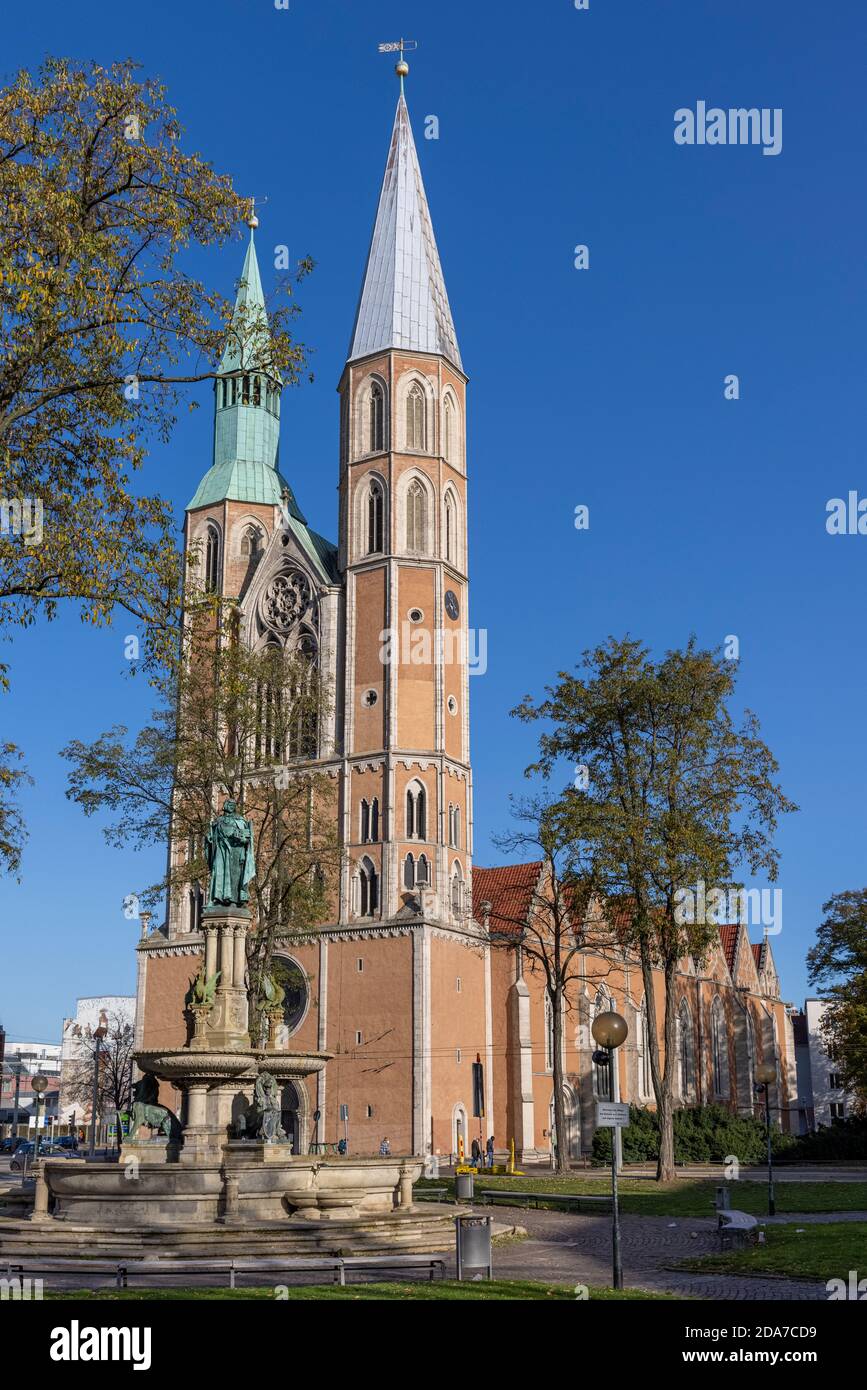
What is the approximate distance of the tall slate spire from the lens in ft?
220

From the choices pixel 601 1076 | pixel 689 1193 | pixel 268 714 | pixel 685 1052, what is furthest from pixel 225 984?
pixel 685 1052

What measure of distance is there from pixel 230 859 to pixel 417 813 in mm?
33242

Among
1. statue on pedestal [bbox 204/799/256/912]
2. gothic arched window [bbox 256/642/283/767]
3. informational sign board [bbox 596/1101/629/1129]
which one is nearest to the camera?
informational sign board [bbox 596/1101/629/1129]

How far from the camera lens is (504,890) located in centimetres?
6862

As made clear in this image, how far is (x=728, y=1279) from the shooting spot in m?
16.9

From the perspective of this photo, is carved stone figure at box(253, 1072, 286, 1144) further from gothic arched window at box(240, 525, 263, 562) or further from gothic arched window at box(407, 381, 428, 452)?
gothic arched window at box(240, 525, 263, 562)

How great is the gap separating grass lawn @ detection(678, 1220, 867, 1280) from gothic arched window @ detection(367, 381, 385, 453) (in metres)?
48.8

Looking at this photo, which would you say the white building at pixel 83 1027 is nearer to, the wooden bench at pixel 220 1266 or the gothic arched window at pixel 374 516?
the gothic arched window at pixel 374 516

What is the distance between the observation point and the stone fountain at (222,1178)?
18.5 meters

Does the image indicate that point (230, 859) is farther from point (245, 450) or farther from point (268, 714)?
point (245, 450)

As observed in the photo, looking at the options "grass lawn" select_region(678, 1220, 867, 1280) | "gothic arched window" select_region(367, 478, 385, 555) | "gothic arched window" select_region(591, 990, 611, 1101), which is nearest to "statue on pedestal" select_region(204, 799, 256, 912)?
"grass lawn" select_region(678, 1220, 867, 1280)

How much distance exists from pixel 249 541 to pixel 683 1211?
159 feet
